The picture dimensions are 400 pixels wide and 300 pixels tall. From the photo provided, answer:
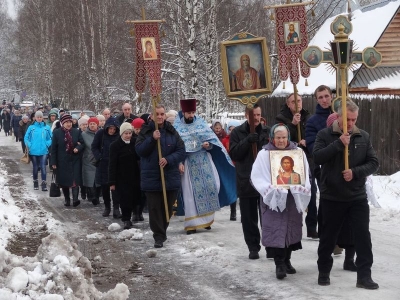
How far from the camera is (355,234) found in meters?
7.35

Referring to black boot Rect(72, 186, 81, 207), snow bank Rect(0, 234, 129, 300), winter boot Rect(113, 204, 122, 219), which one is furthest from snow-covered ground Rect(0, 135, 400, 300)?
black boot Rect(72, 186, 81, 207)

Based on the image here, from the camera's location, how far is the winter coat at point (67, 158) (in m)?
14.9

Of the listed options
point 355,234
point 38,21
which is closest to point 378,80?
point 355,234

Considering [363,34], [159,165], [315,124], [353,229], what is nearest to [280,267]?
[353,229]

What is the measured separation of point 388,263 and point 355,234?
139cm

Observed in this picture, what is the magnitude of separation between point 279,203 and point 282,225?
264 millimetres

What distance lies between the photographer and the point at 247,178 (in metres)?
9.09

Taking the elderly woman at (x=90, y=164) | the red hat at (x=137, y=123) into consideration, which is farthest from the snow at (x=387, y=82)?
the red hat at (x=137, y=123)

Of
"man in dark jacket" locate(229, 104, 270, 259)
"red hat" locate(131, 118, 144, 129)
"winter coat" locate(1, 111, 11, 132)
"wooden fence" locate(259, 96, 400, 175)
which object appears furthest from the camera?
"winter coat" locate(1, 111, 11, 132)

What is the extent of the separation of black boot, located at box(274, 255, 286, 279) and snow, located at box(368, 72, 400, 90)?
52.4 feet

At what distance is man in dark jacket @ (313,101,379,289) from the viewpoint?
7.26 metres

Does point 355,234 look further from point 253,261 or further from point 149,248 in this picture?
point 149,248

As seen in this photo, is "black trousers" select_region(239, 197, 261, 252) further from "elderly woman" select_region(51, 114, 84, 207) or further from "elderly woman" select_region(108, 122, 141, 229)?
"elderly woman" select_region(51, 114, 84, 207)

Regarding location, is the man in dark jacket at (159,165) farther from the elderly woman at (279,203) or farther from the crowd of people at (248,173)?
the elderly woman at (279,203)
